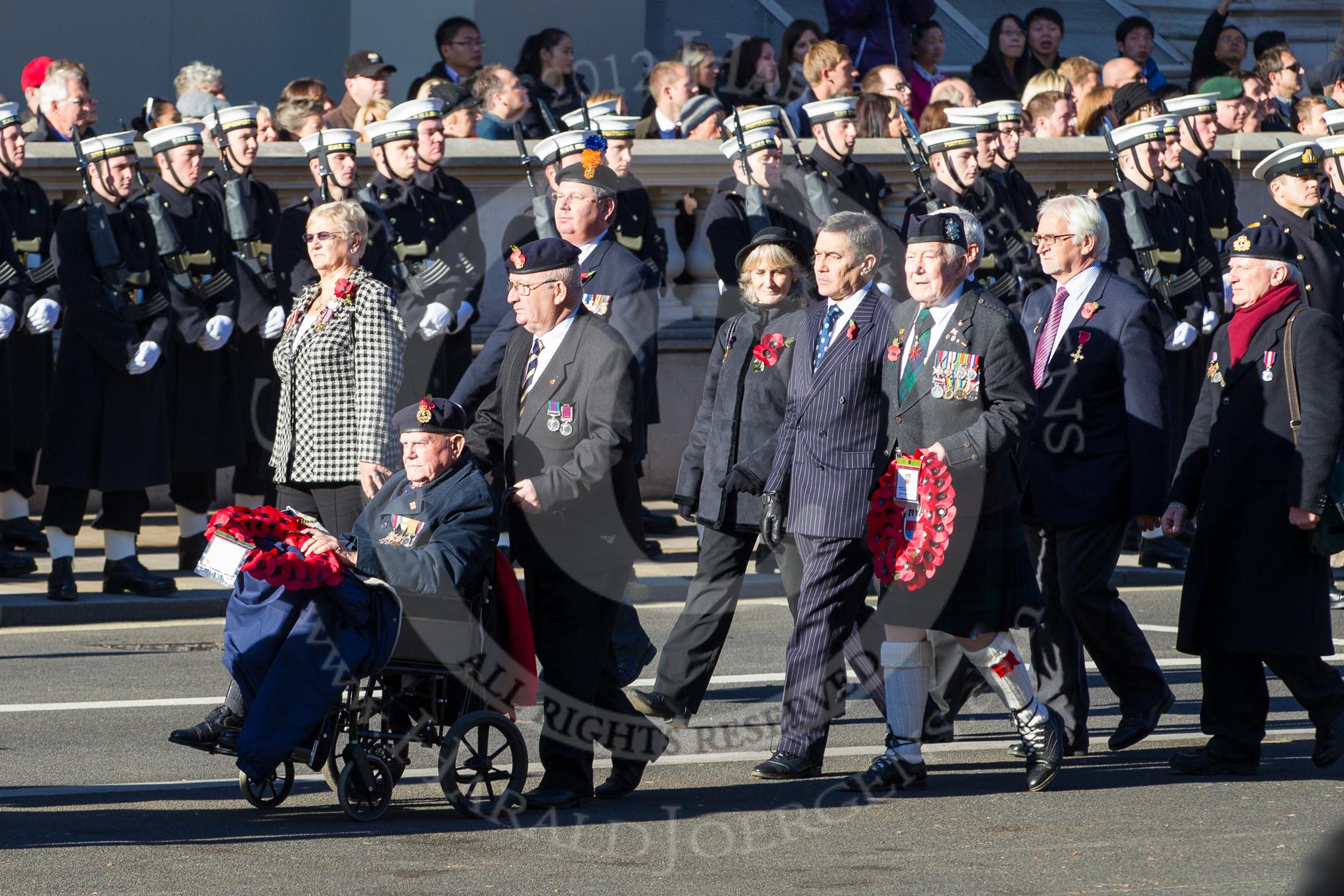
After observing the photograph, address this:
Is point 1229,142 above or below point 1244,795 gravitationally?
above

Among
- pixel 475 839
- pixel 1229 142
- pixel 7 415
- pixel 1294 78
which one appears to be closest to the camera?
pixel 475 839

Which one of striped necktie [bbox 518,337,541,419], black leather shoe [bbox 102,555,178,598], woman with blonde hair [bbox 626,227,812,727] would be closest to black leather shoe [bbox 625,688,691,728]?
woman with blonde hair [bbox 626,227,812,727]

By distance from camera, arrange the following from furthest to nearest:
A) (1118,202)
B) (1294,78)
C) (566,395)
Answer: (1294,78), (1118,202), (566,395)

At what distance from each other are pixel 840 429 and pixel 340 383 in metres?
1.97

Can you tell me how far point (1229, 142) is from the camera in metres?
16.1

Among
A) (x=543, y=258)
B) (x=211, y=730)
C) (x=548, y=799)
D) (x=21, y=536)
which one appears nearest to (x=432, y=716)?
(x=548, y=799)

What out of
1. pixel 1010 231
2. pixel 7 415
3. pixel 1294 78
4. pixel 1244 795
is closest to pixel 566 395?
pixel 1244 795

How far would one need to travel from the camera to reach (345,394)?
8430 mm

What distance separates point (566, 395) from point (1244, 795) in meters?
2.56

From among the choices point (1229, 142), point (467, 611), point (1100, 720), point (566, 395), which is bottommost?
point (1100, 720)

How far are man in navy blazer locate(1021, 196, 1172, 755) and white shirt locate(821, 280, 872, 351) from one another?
2.71ft

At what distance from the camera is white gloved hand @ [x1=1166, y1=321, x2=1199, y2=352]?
13.5 meters

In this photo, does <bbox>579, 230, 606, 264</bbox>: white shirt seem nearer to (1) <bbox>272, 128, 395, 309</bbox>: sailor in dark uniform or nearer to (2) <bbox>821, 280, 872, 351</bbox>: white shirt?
(2) <bbox>821, 280, 872, 351</bbox>: white shirt

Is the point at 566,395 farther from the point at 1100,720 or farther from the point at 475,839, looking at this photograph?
the point at 1100,720
